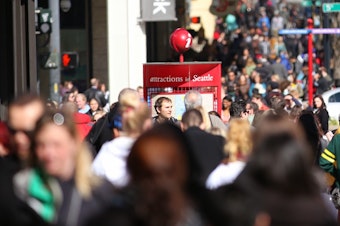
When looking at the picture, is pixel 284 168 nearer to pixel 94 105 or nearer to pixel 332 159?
pixel 332 159

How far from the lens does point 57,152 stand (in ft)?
20.9

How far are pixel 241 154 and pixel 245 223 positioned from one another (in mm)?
2659

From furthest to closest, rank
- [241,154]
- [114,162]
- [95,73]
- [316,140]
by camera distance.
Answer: [95,73] < [316,140] < [114,162] < [241,154]

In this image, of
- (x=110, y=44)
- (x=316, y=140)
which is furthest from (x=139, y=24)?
(x=316, y=140)

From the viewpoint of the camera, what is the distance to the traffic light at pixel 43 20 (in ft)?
80.5

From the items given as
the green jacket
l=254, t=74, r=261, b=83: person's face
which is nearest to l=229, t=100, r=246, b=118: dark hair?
the green jacket

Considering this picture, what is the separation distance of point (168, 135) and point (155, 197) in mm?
419

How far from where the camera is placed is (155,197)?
18.7 ft

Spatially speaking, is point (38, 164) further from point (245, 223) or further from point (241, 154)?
point (241, 154)

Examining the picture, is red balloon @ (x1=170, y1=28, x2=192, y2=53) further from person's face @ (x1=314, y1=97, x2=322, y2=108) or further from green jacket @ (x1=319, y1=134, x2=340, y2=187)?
person's face @ (x1=314, y1=97, x2=322, y2=108)

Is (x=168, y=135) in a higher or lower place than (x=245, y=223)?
higher

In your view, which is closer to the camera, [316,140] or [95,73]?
[316,140]

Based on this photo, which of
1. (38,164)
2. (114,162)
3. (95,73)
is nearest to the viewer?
(38,164)

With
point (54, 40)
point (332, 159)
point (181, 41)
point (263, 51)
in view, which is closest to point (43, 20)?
point (54, 40)
